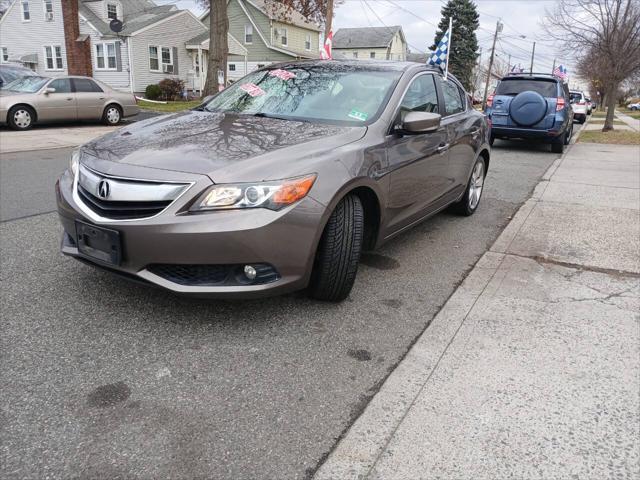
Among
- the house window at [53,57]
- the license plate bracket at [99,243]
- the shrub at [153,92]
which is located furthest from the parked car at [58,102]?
the house window at [53,57]

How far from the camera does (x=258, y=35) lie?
36.8 m

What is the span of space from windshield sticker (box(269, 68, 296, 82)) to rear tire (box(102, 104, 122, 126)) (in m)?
12.2

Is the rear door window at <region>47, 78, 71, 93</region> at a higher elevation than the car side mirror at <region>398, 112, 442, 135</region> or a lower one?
higher

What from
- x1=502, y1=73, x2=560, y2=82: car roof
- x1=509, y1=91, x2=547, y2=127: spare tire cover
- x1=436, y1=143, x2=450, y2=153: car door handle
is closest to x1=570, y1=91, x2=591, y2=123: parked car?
x1=502, y1=73, x2=560, y2=82: car roof

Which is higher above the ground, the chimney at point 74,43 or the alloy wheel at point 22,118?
the chimney at point 74,43

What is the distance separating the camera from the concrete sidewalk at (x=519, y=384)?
2.15m

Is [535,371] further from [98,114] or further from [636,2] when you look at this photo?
[636,2]

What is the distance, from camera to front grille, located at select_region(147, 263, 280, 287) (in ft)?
9.32

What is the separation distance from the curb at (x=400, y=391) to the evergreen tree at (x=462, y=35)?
53.8 meters

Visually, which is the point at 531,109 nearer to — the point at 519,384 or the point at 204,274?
the point at 519,384

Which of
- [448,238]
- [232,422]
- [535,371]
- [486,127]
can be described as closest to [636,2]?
[486,127]

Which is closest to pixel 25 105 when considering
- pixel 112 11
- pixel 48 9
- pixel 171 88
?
pixel 171 88

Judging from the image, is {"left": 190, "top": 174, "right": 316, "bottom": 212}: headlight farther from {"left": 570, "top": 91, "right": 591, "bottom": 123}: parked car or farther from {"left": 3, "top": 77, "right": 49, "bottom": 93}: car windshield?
{"left": 570, "top": 91, "right": 591, "bottom": 123}: parked car

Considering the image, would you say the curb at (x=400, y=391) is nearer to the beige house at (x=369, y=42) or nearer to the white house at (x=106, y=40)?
the white house at (x=106, y=40)
